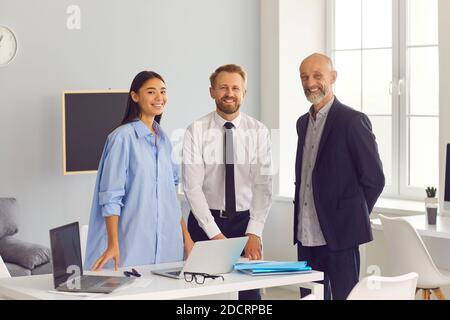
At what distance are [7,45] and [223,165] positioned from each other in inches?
96.3

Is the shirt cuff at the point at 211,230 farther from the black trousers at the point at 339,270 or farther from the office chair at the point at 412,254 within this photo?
the office chair at the point at 412,254

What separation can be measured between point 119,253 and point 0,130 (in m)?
2.44

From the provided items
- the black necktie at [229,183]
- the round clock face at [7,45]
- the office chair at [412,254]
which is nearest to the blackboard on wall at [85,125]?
the round clock face at [7,45]

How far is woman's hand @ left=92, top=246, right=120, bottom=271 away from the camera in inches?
153

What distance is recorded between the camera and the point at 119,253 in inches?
162

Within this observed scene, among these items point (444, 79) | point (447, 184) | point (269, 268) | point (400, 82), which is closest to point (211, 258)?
point (269, 268)

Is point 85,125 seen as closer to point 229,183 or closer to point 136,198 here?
point 229,183

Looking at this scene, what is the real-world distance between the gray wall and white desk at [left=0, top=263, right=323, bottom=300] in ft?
8.92

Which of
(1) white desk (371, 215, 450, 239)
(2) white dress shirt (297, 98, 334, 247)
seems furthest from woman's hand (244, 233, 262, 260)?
(1) white desk (371, 215, 450, 239)

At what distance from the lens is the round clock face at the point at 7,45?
20.5 feet

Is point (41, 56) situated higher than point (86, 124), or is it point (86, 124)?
point (41, 56)
